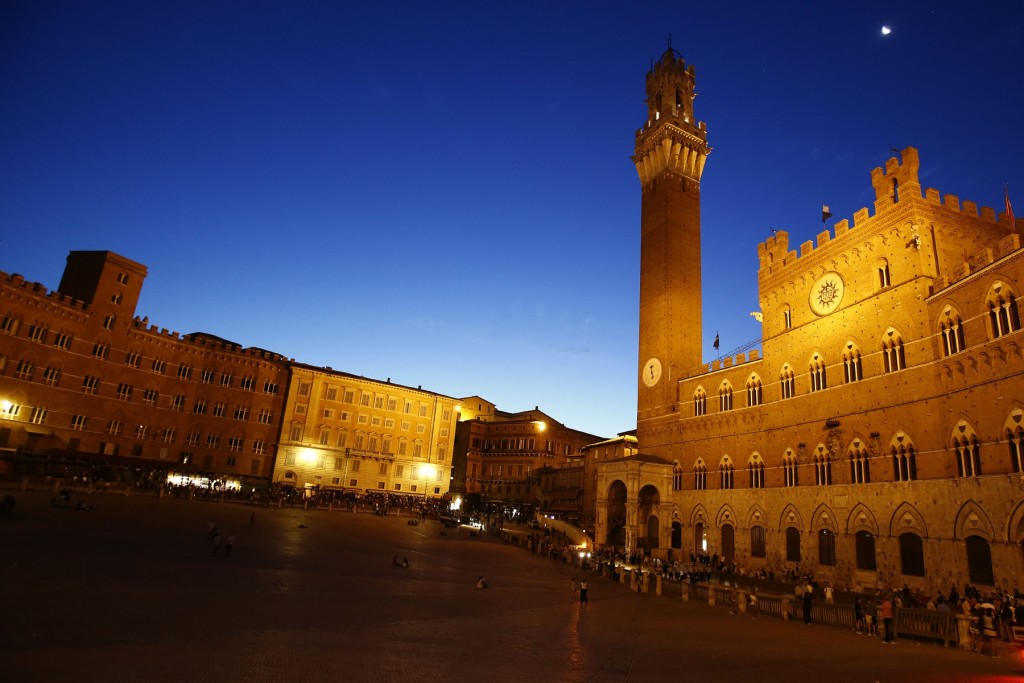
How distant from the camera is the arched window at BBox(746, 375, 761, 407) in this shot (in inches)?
1494

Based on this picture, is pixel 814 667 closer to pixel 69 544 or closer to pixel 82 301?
pixel 69 544

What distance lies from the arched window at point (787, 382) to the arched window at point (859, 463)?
5346 millimetres

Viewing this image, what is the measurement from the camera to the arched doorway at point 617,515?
149 feet

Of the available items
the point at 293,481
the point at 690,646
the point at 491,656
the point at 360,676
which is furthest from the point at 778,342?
the point at 293,481

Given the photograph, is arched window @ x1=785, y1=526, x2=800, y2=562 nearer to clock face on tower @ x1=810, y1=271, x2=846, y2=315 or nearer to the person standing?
clock face on tower @ x1=810, y1=271, x2=846, y2=315

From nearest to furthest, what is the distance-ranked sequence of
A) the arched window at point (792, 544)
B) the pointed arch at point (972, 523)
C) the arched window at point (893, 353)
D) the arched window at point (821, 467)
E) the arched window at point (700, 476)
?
the pointed arch at point (972, 523) → the arched window at point (893, 353) → the arched window at point (821, 467) → the arched window at point (792, 544) → the arched window at point (700, 476)

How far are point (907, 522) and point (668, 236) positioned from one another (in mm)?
28370

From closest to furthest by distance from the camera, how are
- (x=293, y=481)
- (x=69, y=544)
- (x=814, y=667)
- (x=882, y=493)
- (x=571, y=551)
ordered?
1. (x=814, y=667)
2. (x=69, y=544)
3. (x=882, y=493)
4. (x=571, y=551)
5. (x=293, y=481)

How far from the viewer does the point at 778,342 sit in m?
37.1

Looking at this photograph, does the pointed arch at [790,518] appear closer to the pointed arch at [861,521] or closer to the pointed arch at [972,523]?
the pointed arch at [861,521]

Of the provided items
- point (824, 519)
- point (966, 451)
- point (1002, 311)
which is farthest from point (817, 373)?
point (1002, 311)

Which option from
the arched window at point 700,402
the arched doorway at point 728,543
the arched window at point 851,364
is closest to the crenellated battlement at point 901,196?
the arched window at point 851,364

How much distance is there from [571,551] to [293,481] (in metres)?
31.4

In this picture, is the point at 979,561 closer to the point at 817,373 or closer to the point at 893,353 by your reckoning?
the point at 893,353
